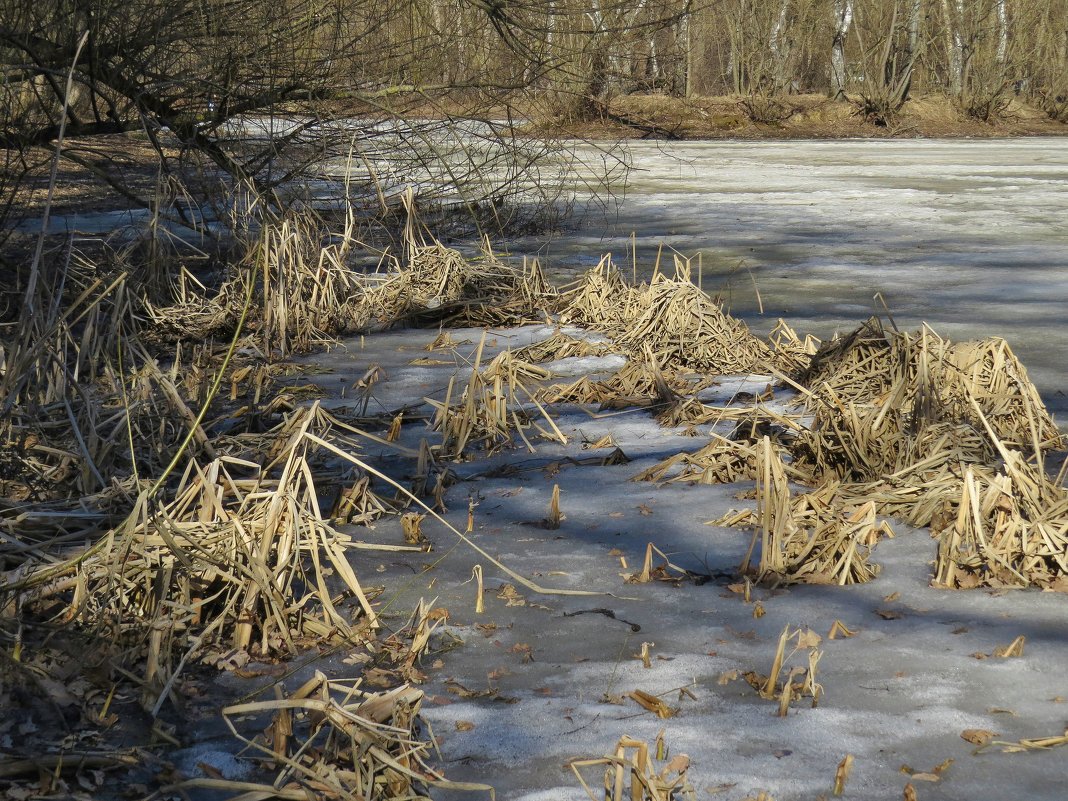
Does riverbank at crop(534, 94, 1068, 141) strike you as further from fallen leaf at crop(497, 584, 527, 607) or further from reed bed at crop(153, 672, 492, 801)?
reed bed at crop(153, 672, 492, 801)

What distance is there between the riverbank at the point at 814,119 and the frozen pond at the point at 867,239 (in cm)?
599

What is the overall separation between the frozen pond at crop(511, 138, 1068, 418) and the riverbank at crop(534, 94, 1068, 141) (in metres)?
5.99

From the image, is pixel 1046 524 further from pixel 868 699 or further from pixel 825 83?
pixel 825 83

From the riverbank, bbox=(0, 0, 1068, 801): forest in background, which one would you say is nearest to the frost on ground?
bbox=(0, 0, 1068, 801): forest in background

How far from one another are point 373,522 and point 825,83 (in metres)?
28.2

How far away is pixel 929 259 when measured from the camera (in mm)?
8914

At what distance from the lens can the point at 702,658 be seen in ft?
8.95

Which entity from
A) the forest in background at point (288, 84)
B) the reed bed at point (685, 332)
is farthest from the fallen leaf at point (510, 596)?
the forest in background at point (288, 84)

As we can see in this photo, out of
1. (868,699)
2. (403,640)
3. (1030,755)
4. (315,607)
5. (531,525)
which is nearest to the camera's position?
(1030,755)

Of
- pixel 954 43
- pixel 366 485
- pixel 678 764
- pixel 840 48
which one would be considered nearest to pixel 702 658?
pixel 678 764

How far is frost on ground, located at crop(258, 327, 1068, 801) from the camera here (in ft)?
7.36

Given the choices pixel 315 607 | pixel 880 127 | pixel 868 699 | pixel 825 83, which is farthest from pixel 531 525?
pixel 825 83

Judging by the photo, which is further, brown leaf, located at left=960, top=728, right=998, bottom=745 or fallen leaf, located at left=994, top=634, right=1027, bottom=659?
fallen leaf, located at left=994, top=634, right=1027, bottom=659

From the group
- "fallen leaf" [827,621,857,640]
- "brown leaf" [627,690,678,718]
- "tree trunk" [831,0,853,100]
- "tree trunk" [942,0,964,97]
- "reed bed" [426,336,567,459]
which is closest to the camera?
"brown leaf" [627,690,678,718]
